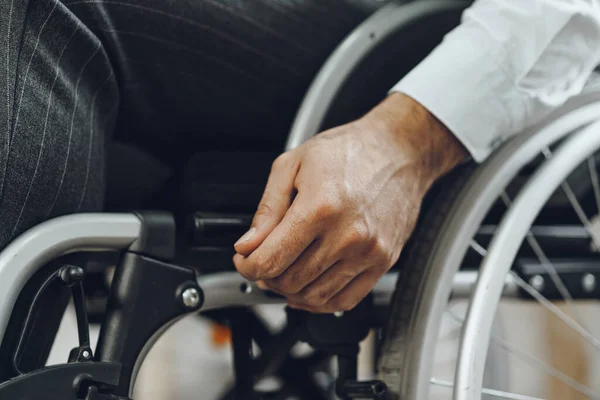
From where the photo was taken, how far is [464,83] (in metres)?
0.46

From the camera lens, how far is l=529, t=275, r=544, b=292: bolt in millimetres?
663

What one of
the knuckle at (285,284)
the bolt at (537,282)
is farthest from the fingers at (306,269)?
the bolt at (537,282)

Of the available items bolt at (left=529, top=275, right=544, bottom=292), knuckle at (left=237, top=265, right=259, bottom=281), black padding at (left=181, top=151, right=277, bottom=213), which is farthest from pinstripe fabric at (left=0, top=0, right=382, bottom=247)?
bolt at (left=529, top=275, right=544, bottom=292)

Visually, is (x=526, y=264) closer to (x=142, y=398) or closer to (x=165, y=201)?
(x=165, y=201)

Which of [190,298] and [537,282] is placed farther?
[537,282]

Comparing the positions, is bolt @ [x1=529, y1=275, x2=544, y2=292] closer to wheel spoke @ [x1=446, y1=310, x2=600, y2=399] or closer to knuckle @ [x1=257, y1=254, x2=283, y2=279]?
wheel spoke @ [x1=446, y1=310, x2=600, y2=399]

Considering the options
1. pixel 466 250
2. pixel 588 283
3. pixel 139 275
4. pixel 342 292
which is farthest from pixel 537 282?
pixel 139 275

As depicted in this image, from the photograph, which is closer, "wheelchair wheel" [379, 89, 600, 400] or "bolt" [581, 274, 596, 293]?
"wheelchair wheel" [379, 89, 600, 400]

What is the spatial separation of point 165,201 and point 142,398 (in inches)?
40.8

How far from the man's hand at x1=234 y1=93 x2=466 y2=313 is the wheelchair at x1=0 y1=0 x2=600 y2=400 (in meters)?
0.05

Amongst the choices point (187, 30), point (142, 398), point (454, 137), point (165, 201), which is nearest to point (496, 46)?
point (454, 137)

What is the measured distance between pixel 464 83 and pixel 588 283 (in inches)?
13.8

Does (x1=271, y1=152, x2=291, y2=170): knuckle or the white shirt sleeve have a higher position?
the white shirt sleeve

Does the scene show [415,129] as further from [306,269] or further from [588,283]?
[588,283]
